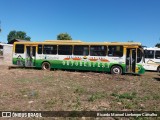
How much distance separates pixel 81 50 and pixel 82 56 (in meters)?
0.54

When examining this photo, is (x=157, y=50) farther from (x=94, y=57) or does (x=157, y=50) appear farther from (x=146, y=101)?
(x=146, y=101)

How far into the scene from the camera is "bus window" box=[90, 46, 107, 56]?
20.3 meters

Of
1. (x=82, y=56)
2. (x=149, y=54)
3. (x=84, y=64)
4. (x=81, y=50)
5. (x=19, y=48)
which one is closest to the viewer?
(x=84, y=64)

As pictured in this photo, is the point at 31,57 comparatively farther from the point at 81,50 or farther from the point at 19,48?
the point at 81,50

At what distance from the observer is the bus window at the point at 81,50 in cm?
2084

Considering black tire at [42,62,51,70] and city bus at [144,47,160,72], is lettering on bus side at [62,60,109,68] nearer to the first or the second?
black tire at [42,62,51,70]

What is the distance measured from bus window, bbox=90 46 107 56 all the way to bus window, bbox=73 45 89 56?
43 cm

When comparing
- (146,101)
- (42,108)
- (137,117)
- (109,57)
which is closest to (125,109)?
(137,117)

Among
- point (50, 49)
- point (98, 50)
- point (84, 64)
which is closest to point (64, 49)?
point (50, 49)

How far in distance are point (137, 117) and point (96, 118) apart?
1177 millimetres

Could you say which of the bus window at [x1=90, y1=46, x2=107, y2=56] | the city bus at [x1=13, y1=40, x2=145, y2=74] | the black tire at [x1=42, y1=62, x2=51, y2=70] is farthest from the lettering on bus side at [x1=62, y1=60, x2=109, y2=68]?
the black tire at [x1=42, y1=62, x2=51, y2=70]

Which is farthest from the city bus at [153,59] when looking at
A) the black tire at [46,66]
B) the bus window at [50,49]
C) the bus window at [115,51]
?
the black tire at [46,66]

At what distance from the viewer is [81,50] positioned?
69.2ft

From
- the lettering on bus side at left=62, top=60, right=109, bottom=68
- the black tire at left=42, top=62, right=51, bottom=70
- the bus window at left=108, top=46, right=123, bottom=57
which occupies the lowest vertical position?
the black tire at left=42, top=62, right=51, bottom=70
